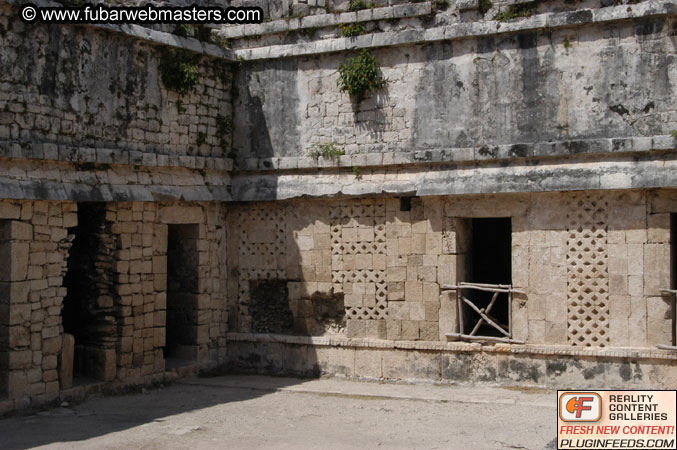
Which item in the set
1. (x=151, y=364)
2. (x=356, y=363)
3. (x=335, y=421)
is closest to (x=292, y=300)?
(x=356, y=363)

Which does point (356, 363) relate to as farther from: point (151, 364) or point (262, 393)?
point (151, 364)

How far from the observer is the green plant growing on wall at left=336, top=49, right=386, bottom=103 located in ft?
41.2

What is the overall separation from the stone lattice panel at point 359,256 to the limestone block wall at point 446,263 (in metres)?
0.02

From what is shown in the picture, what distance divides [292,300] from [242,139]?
9.04 feet

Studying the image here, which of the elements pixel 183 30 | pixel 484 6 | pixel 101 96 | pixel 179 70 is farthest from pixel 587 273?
pixel 101 96

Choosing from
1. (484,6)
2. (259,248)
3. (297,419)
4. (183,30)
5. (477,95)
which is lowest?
(297,419)

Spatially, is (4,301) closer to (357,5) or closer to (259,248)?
(259,248)

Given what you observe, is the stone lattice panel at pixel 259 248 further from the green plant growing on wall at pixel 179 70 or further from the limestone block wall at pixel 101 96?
the green plant growing on wall at pixel 179 70

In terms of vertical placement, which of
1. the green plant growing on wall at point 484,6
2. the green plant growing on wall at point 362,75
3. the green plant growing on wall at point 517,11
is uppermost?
the green plant growing on wall at point 484,6

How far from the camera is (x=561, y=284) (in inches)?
452

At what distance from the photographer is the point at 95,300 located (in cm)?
1177

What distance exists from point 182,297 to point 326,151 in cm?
323

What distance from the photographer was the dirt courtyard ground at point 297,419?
9156 mm

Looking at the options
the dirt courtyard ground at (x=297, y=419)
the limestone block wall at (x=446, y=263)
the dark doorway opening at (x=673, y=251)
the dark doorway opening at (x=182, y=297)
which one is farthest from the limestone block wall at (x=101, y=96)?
the dark doorway opening at (x=673, y=251)
